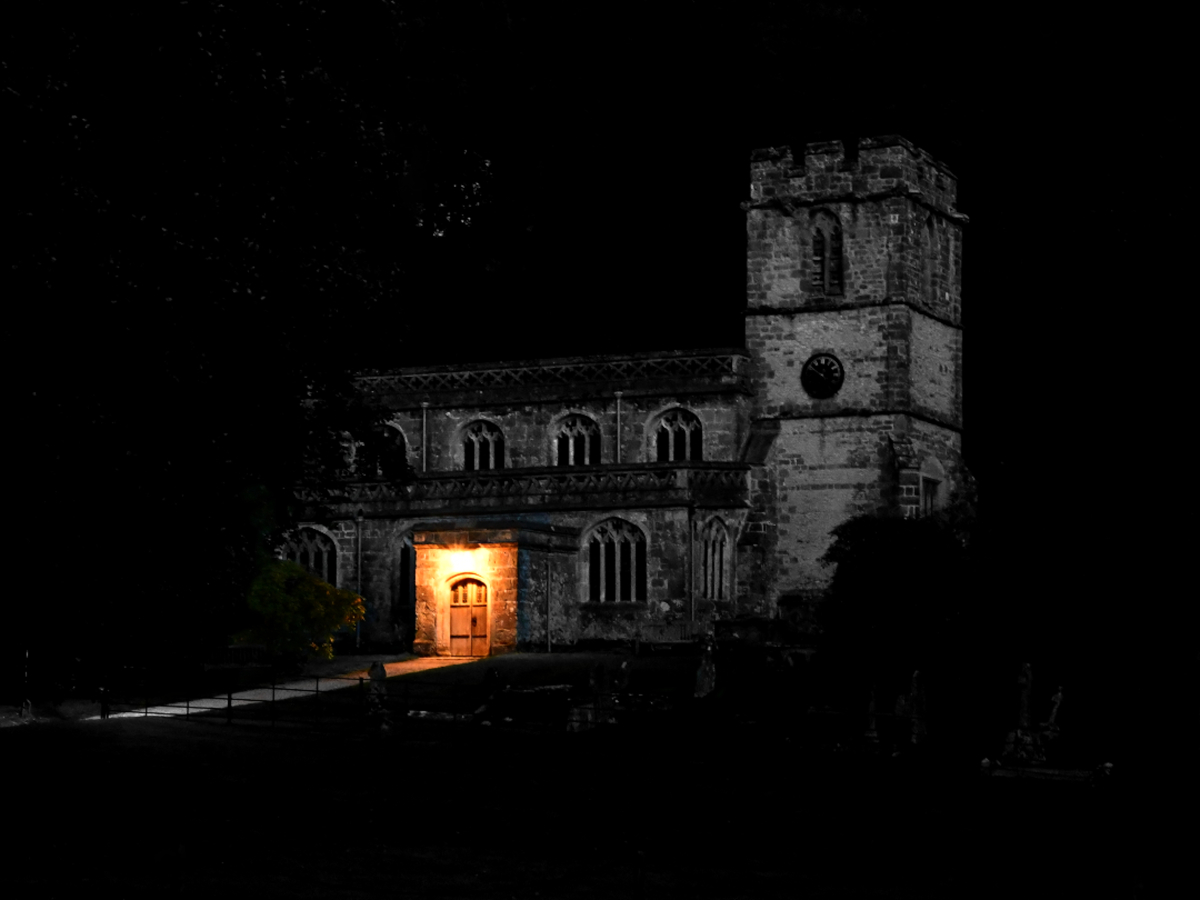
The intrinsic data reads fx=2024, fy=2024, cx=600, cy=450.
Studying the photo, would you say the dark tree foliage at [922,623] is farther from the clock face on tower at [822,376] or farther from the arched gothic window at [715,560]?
the clock face on tower at [822,376]

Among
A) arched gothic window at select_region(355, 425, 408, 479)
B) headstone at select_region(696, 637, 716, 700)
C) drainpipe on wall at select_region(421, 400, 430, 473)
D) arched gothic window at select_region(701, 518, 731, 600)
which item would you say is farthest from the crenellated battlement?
arched gothic window at select_region(355, 425, 408, 479)

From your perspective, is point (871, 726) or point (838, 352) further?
point (838, 352)

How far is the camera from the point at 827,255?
52.1m

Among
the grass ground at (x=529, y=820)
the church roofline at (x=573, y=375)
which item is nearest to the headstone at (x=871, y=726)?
the grass ground at (x=529, y=820)

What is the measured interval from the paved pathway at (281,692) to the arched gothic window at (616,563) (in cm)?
514

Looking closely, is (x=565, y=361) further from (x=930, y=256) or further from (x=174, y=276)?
(x=174, y=276)

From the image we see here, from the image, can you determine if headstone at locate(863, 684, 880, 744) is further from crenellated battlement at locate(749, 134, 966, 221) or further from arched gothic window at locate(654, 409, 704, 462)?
crenellated battlement at locate(749, 134, 966, 221)

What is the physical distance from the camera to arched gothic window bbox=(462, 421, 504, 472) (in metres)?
54.4

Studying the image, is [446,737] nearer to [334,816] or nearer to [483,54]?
[334,816]

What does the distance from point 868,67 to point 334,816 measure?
42756mm

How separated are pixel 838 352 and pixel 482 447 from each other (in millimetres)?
10058

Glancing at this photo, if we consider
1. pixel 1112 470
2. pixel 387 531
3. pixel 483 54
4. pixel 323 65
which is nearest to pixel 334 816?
pixel 323 65

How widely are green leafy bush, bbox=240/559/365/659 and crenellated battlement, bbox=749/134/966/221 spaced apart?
631 inches

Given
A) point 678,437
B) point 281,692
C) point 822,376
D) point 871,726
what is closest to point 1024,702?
point 871,726
